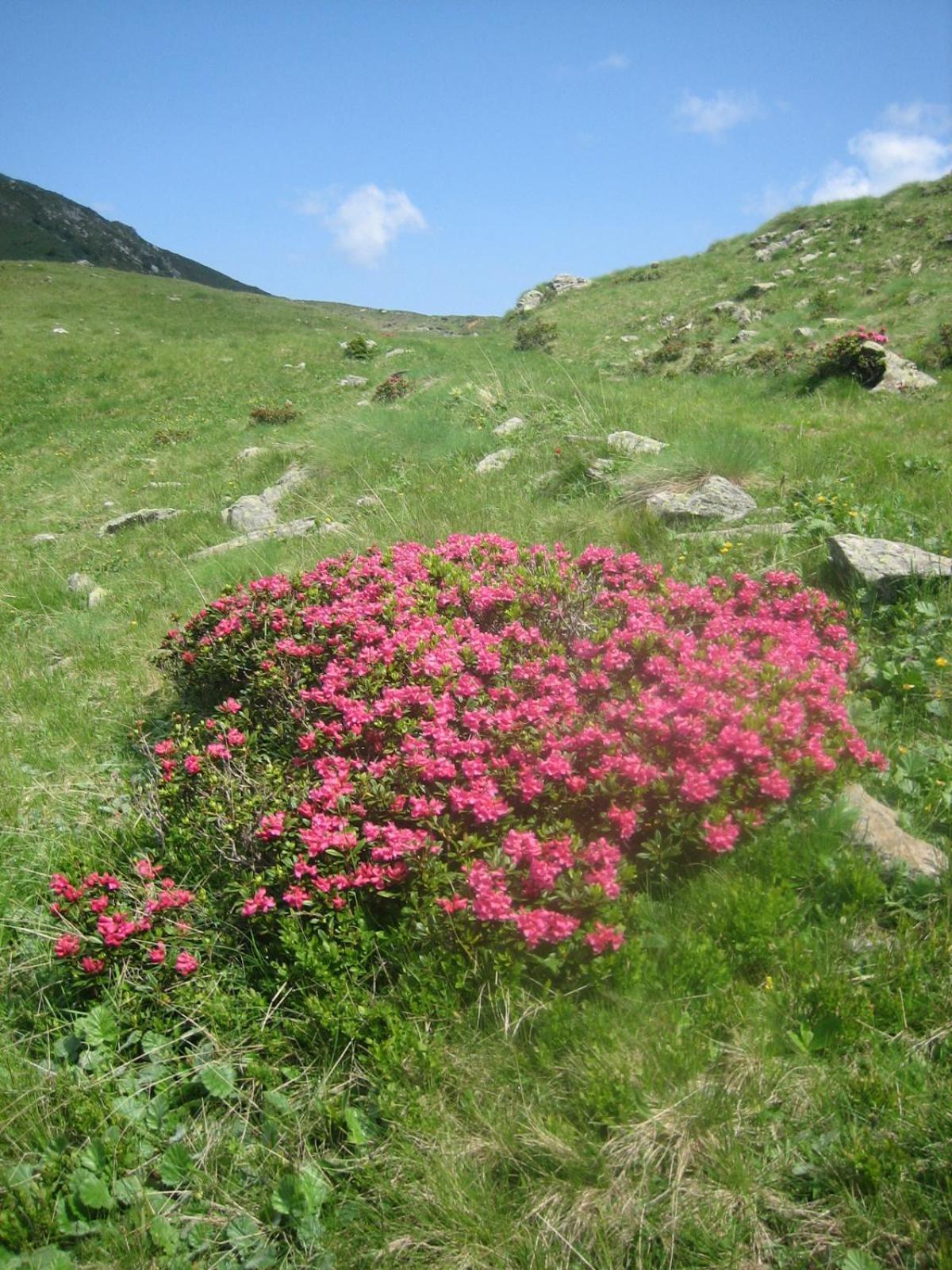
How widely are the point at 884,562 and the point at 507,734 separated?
11.2ft

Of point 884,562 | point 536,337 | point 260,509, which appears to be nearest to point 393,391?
point 260,509

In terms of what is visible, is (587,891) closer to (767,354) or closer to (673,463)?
(673,463)

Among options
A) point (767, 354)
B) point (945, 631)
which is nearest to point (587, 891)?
point (945, 631)

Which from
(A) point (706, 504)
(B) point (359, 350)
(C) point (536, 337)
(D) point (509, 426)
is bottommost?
(A) point (706, 504)

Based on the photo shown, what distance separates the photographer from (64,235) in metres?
85.8

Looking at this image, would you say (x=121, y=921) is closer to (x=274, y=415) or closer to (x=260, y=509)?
(x=260, y=509)

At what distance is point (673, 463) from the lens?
8.07 metres

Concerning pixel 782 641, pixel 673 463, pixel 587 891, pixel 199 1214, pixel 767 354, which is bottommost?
pixel 199 1214

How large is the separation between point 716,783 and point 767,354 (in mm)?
14912

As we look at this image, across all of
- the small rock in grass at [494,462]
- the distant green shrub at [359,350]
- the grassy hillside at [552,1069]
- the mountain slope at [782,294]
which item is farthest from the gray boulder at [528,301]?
the grassy hillside at [552,1069]

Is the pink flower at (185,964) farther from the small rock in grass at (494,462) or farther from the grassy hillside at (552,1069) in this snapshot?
the small rock in grass at (494,462)

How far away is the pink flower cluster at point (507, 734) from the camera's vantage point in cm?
338

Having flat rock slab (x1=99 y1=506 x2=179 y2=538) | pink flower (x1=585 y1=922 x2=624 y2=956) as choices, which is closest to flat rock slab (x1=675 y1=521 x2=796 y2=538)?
pink flower (x1=585 y1=922 x2=624 y2=956)

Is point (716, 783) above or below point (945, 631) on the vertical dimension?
below
